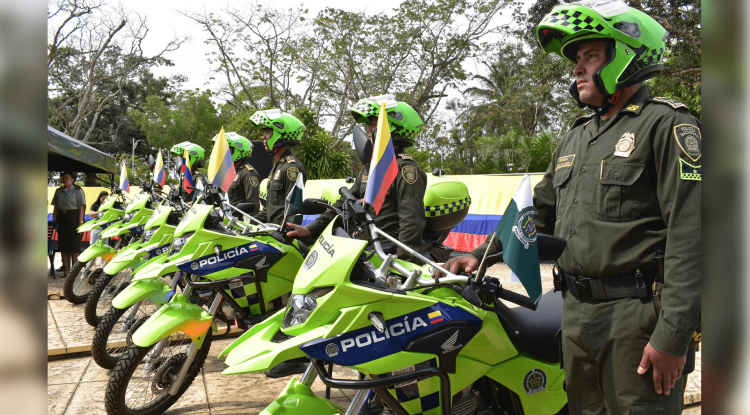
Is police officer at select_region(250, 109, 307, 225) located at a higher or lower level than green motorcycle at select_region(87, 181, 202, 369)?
higher

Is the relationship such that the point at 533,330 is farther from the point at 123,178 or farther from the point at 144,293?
the point at 123,178

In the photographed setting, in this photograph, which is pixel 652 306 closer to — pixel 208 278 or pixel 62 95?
pixel 208 278

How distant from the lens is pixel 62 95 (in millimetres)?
27953

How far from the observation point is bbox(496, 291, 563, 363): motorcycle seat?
229cm

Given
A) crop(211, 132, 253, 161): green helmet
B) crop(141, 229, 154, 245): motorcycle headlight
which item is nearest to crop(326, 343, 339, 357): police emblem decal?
crop(141, 229, 154, 245): motorcycle headlight

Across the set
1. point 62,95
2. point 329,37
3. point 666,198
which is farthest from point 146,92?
point 666,198

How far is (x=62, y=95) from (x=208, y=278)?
2924 centimetres

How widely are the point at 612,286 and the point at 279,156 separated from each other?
454cm

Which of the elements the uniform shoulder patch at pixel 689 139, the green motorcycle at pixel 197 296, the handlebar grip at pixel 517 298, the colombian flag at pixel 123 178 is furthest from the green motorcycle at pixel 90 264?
the uniform shoulder patch at pixel 689 139

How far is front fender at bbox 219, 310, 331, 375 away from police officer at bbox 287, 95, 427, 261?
1.26 m

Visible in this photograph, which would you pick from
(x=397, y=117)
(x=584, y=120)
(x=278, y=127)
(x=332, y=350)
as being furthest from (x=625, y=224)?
(x=278, y=127)

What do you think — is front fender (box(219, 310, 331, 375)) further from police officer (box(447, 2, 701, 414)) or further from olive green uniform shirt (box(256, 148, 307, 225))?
olive green uniform shirt (box(256, 148, 307, 225))

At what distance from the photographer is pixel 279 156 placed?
595cm

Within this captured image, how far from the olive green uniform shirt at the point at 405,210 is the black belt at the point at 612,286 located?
163cm
